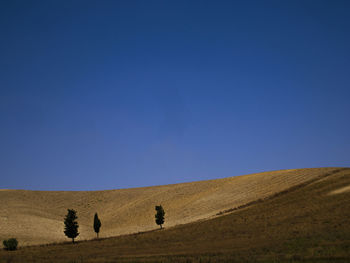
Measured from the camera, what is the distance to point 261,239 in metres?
36.6

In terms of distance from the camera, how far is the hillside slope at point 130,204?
72.4 metres

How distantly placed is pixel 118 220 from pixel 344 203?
54.3m

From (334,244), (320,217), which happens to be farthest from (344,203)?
(334,244)

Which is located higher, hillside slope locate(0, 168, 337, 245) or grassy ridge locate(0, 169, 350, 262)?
hillside slope locate(0, 168, 337, 245)

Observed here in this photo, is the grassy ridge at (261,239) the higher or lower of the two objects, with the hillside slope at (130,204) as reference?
lower

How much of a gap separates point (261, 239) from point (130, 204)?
223 feet

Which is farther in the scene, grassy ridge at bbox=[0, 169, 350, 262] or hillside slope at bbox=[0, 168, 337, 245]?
hillside slope at bbox=[0, 168, 337, 245]

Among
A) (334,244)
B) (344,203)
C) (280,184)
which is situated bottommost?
(334,244)

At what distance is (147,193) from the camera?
110125 millimetres

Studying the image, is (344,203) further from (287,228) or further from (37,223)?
(37,223)

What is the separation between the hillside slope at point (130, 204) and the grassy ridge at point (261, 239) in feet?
36.6

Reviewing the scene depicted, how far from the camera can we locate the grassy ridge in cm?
2783

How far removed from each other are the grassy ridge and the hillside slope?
36.6 ft

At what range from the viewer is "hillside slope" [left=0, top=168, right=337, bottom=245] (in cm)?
7238
